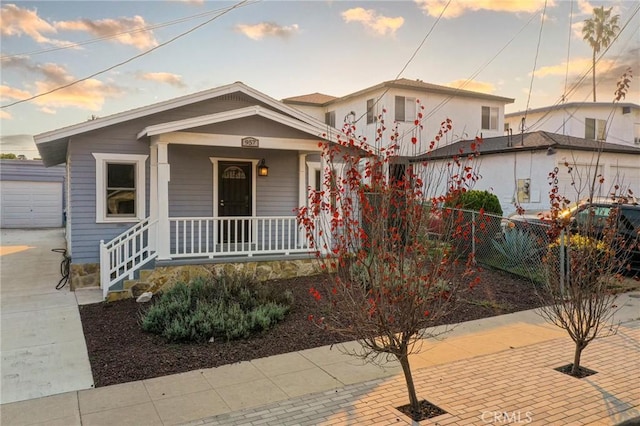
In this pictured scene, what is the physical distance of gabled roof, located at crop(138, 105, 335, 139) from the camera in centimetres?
907

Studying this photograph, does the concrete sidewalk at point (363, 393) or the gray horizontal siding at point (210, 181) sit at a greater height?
the gray horizontal siding at point (210, 181)

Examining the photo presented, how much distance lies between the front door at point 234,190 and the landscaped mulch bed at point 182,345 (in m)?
3.38

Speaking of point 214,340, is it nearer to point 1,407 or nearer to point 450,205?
point 1,407

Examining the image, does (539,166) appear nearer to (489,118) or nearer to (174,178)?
(489,118)

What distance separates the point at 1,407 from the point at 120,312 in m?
3.50

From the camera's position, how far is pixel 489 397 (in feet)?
14.6

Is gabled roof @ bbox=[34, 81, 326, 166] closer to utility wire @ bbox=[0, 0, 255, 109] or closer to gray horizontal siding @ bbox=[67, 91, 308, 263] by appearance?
gray horizontal siding @ bbox=[67, 91, 308, 263]

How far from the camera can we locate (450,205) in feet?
14.5

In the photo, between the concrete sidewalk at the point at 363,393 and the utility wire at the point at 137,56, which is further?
the utility wire at the point at 137,56

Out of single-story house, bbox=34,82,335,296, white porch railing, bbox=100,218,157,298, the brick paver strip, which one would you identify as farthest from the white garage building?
the brick paver strip

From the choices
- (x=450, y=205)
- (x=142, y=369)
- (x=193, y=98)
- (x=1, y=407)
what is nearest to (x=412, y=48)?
Answer: (x=193, y=98)

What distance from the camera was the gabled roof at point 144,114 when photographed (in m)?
9.58

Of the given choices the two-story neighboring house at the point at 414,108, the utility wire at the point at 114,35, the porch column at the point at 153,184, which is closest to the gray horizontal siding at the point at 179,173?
the porch column at the point at 153,184

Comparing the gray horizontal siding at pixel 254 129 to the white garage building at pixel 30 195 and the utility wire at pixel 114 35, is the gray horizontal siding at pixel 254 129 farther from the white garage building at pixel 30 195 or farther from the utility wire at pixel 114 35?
the white garage building at pixel 30 195
